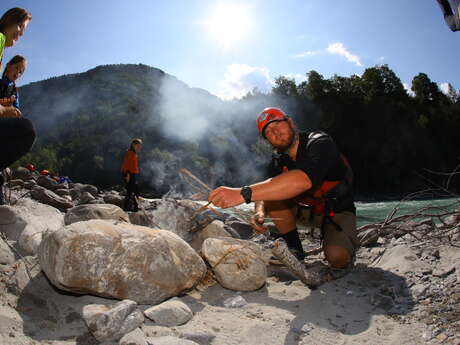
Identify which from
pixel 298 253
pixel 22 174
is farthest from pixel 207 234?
pixel 22 174

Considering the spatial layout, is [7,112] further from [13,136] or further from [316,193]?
[316,193]

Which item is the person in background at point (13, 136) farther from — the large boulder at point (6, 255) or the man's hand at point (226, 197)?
the man's hand at point (226, 197)

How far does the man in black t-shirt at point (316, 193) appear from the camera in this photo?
248cm

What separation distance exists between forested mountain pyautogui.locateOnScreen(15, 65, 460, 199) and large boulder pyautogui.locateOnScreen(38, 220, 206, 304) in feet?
97.8

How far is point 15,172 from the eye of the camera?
11000 millimetres

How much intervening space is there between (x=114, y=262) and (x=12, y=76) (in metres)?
2.95

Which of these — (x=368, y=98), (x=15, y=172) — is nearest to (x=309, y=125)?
(x=368, y=98)

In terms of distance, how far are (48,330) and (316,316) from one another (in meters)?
1.67

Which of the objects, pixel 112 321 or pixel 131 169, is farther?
pixel 131 169

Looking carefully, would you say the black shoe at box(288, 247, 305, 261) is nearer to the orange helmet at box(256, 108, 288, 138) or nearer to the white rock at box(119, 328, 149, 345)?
the orange helmet at box(256, 108, 288, 138)

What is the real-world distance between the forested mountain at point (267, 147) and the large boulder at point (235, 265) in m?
29.3

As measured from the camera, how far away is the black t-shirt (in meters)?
2.17

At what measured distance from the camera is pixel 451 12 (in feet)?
4.68

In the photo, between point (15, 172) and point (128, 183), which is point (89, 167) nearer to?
point (15, 172)
